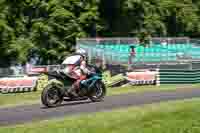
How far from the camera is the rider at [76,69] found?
1423 centimetres

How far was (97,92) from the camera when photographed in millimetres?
15125

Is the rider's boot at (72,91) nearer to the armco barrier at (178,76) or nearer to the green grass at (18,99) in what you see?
the green grass at (18,99)

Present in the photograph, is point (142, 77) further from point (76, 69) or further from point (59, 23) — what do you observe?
point (59, 23)

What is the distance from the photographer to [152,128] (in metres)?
8.66

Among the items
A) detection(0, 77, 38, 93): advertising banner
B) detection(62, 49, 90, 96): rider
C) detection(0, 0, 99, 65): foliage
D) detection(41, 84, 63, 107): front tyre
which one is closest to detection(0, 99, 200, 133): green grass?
detection(41, 84, 63, 107): front tyre

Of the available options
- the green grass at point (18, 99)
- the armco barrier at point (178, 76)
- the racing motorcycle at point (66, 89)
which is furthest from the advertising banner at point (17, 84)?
the racing motorcycle at point (66, 89)

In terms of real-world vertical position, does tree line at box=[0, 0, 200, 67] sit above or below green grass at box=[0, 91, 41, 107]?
above

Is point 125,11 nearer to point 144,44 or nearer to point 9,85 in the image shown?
point 144,44

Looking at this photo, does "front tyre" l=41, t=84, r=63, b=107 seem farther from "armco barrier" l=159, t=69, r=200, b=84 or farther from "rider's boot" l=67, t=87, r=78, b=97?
"armco barrier" l=159, t=69, r=200, b=84

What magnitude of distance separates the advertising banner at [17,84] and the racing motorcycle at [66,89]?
22.5ft

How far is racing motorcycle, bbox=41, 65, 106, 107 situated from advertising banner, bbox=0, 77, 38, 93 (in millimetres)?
6845

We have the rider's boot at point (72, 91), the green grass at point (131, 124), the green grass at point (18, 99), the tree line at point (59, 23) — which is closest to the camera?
the green grass at point (131, 124)

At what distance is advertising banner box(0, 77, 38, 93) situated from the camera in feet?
69.1

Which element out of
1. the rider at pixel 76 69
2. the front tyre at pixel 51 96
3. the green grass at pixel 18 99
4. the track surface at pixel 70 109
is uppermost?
the rider at pixel 76 69
